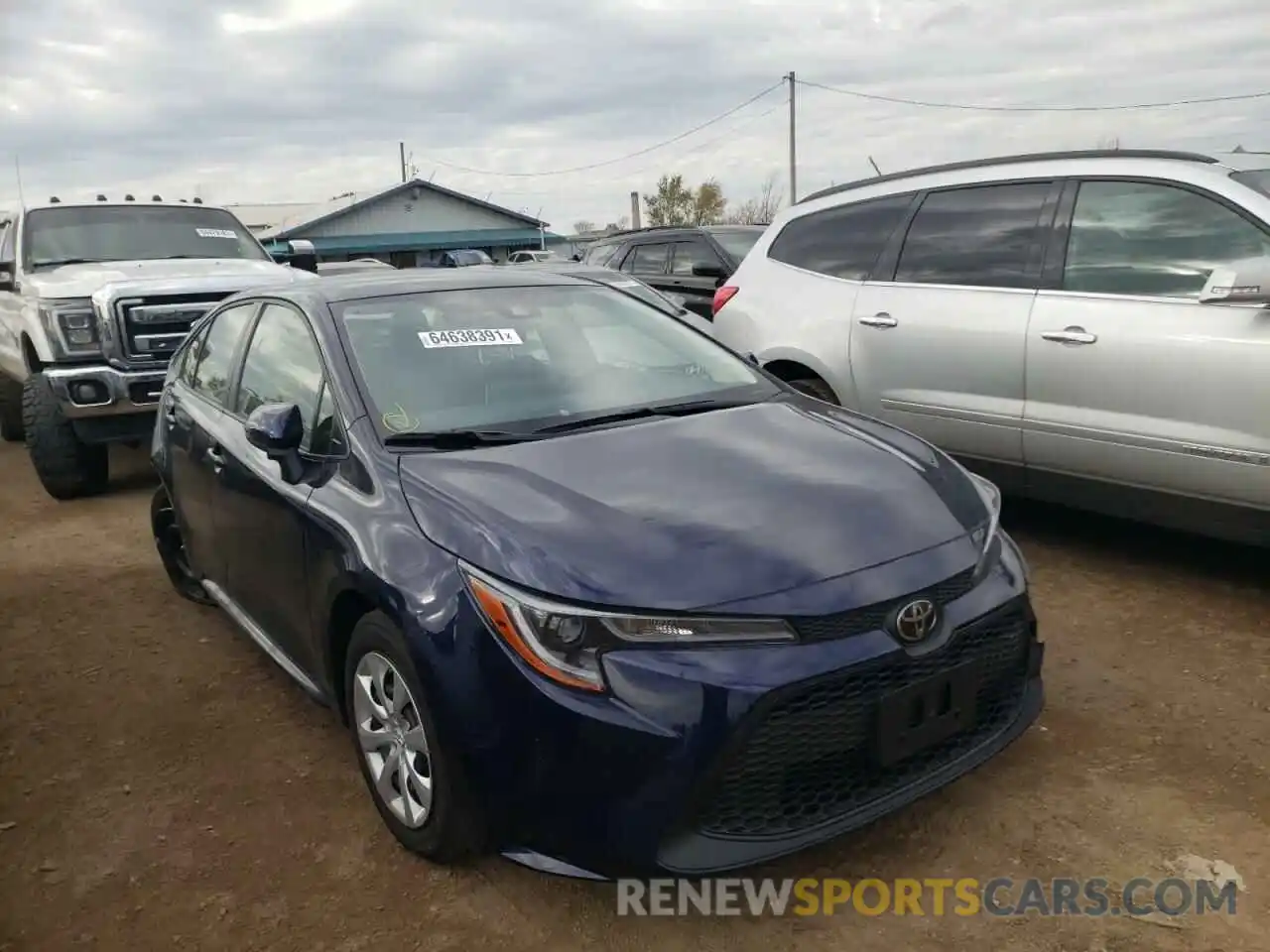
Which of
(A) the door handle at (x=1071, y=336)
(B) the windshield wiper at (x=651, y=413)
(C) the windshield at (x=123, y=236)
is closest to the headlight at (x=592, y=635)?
(B) the windshield wiper at (x=651, y=413)

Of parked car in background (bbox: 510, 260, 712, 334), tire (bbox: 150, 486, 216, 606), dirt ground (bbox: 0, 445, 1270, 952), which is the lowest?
dirt ground (bbox: 0, 445, 1270, 952)

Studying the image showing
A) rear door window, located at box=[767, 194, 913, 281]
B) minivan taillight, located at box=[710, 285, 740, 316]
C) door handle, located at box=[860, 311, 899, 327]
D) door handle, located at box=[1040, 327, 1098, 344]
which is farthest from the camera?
minivan taillight, located at box=[710, 285, 740, 316]

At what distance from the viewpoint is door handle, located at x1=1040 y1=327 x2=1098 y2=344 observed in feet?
14.5

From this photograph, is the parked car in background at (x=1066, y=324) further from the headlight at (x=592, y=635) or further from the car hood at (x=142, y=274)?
the car hood at (x=142, y=274)

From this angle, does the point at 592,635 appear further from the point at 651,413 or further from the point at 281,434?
the point at 281,434

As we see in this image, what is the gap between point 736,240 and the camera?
999 centimetres

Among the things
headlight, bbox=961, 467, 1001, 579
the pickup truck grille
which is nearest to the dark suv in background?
the pickup truck grille

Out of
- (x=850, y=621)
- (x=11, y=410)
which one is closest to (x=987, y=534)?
(x=850, y=621)

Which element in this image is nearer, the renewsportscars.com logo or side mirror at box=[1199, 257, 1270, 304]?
the renewsportscars.com logo

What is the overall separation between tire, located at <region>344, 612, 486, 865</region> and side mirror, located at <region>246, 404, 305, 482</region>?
25.3 inches

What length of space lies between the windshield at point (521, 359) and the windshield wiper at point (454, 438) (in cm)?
4

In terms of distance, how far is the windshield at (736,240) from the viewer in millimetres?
9766

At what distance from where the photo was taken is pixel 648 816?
2318mm

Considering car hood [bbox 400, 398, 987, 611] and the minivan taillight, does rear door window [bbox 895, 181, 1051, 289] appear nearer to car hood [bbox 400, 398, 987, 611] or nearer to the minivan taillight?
the minivan taillight
